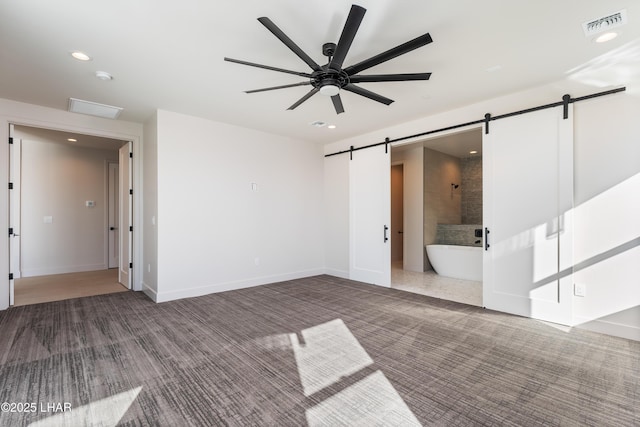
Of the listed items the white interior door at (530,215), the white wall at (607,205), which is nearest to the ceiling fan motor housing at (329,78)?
the white interior door at (530,215)

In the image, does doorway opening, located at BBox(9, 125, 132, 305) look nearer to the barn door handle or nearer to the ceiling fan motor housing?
the ceiling fan motor housing

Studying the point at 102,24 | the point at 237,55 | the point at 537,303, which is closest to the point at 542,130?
the point at 537,303

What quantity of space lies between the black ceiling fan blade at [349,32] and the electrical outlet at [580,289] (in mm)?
3554

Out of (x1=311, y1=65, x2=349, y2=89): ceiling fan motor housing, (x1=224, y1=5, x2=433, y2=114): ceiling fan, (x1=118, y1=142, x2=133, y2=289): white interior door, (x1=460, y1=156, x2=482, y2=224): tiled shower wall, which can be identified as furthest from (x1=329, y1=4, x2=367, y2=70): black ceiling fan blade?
(x1=460, y1=156, x2=482, y2=224): tiled shower wall

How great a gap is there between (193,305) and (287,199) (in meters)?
2.62

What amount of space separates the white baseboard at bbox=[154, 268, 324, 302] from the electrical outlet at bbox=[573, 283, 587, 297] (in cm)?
423

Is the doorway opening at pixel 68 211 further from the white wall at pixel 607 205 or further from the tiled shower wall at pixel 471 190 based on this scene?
the tiled shower wall at pixel 471 190

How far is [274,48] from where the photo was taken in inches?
109

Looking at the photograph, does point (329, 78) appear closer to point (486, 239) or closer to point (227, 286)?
point (486, 239)

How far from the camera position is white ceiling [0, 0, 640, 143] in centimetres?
225

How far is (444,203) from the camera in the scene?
7410 mm

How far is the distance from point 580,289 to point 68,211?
9.15 m

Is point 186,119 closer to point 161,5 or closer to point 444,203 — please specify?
point 161,5

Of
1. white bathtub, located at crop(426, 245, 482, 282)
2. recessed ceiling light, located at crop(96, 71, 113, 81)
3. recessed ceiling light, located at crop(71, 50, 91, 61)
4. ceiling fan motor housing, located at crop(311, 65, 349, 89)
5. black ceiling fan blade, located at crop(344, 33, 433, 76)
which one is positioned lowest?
white bathtub, located at crop(426, 245, 482, 282)
